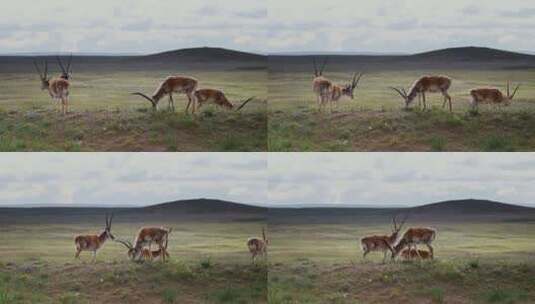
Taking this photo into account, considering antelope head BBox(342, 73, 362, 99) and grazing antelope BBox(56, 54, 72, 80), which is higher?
grazing antelope BBox(56, 54, 72, 80)

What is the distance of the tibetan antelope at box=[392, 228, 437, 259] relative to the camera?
5.89m

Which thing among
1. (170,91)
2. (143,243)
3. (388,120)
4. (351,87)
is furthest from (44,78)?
(388,120)

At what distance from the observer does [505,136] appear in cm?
596

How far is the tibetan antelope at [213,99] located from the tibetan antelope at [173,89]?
38 mm

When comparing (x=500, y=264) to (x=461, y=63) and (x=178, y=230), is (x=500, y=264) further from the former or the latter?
(x=178, y=230)

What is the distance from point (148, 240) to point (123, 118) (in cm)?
78

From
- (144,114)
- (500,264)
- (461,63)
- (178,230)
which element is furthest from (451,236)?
(144,114)

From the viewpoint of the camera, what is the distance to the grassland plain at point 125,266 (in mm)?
5844

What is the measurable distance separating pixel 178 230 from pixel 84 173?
0.68 m

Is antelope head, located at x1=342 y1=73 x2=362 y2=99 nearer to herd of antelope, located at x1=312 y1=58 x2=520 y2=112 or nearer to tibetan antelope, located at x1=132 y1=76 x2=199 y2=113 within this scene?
herd of antelope, located at x1=312 y1=58 x2=520 y2=112

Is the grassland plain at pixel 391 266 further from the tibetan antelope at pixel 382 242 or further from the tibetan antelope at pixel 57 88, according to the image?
the tibetan antelope at pixel 57 88

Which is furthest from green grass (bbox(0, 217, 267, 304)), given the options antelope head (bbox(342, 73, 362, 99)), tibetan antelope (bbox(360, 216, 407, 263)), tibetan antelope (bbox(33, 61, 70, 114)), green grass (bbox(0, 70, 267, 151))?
antelope head (bbox(342, 73, 362, 99))

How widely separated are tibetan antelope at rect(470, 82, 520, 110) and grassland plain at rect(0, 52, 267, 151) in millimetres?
1321

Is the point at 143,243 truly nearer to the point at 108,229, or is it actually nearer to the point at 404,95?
the point at 108,229
